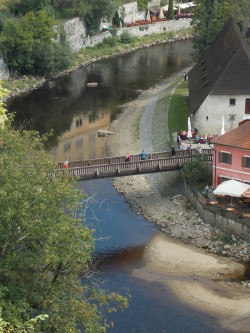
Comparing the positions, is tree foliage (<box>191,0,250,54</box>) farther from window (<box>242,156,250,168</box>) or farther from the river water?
window (<box>242,156,250,168</box>)

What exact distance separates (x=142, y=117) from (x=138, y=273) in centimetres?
3467

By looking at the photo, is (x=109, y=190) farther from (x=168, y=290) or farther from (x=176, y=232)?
(x=168, y=290)

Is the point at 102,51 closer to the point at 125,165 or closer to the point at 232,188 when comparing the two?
the point at 125,165

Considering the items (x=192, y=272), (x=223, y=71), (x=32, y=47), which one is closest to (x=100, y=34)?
(x=32, y=47)

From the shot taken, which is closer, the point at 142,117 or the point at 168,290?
the point at 168,290

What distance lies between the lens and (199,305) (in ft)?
146

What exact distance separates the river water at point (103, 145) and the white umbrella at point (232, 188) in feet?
18.7

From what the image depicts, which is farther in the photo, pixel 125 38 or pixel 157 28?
pixel 157 28

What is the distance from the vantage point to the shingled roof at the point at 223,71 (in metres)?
67.4

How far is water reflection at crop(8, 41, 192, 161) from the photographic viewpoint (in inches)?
2985

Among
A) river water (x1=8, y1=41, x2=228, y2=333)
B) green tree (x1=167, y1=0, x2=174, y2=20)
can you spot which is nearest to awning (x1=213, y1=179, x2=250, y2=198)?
river water (x1=8, y1=41, x2=228, y2=333)

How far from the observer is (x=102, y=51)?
114750mm

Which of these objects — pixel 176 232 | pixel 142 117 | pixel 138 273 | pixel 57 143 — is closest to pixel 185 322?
pixel 138 273

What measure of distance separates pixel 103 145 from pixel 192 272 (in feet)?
90.2
